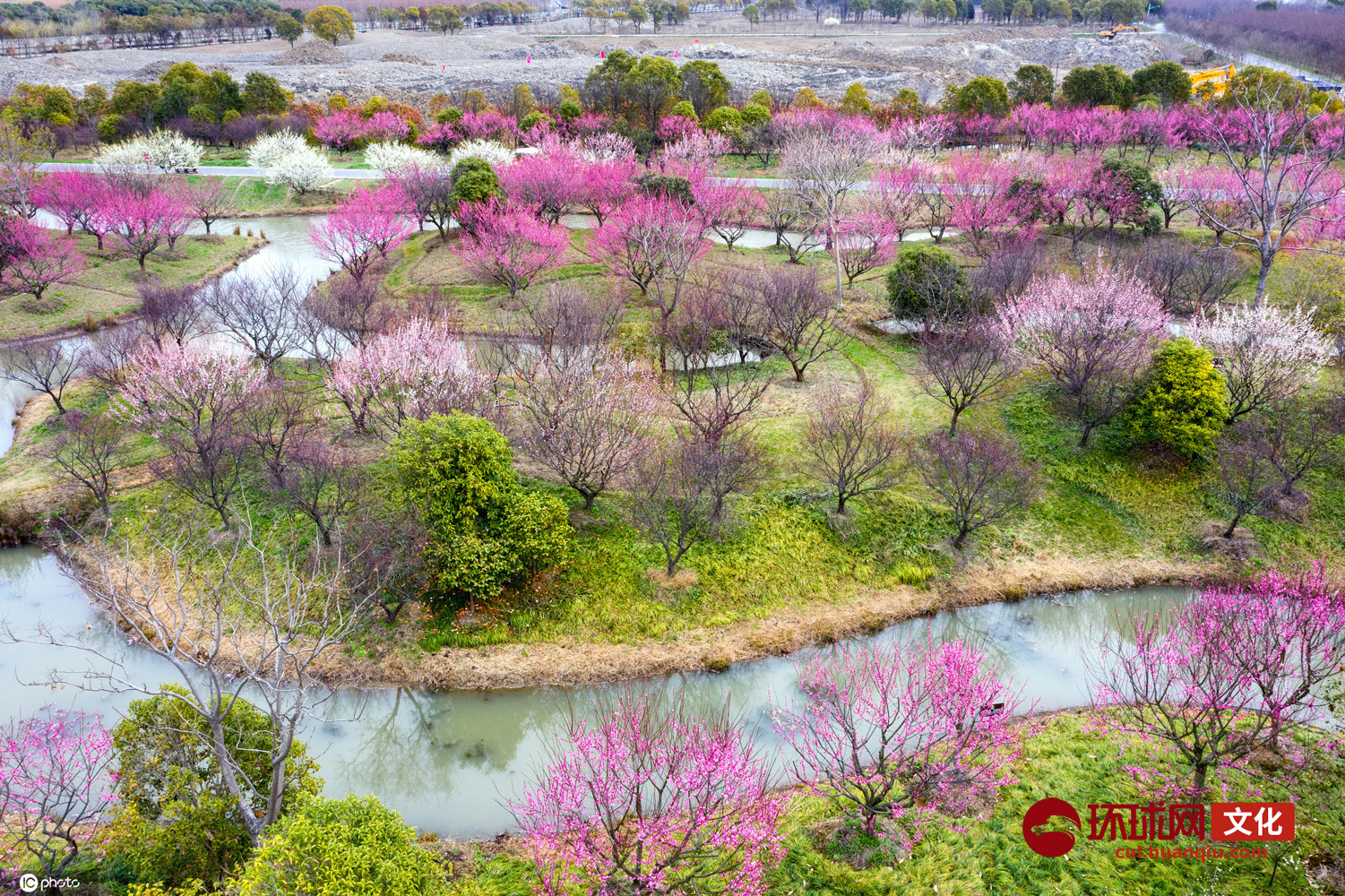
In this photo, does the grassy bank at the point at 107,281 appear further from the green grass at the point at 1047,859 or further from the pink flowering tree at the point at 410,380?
the green grass at the point at 1047,859

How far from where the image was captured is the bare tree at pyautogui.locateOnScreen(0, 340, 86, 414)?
24.6 m

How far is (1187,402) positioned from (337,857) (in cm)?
2248

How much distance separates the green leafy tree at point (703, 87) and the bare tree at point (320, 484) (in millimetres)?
42797

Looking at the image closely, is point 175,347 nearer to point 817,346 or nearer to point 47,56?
point 817,346

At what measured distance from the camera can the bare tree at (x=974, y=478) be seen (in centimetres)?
2005

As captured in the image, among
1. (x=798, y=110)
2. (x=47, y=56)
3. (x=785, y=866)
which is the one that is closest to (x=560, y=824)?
(x=785, y=866)

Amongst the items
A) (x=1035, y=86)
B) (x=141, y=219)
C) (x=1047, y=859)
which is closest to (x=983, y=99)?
(x=1035, y=86)

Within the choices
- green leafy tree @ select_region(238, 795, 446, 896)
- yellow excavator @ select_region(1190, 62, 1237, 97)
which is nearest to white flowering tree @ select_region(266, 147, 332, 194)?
green leafy tree @ select_region(238, 795, 446, 896)

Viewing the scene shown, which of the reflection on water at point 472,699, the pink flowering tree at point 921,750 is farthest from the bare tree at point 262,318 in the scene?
the pink flowering tree at point 921,750

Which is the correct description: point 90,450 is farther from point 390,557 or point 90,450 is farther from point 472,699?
point 472,699

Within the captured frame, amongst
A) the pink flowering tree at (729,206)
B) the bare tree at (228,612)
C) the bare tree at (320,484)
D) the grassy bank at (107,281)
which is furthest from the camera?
the pink flowering tree at (729,206)

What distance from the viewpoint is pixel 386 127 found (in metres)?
54.6

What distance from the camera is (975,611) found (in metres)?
19.0

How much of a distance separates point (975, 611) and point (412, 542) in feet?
43.7
